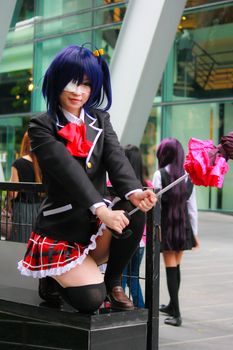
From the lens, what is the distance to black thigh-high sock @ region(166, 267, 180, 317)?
6386 millimetres

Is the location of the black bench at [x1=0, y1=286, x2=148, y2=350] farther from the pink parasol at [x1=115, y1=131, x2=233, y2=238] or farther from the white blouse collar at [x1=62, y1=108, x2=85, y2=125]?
the white blouse collar at [x1=62, y1=108, x2=85, y2=125]

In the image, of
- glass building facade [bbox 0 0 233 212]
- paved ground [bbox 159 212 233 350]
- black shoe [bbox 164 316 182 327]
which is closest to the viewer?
paved ground [bbox 159 212 233 350]

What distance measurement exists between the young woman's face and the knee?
92cm

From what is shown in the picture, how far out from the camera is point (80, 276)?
3.36 m

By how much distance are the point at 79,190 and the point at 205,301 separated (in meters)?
4.50

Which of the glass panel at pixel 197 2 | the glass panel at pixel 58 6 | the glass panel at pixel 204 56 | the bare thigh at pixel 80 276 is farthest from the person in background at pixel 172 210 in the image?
the glass panel at pixel 58 6

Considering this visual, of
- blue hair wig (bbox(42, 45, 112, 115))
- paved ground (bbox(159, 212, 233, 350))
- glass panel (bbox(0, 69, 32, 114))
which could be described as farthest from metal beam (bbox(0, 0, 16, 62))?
glass panel (bbox(0, 69, 32, 114))

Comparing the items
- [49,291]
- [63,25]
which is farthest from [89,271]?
[63,25]

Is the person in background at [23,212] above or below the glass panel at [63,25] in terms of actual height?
below

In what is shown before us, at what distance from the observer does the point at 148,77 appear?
35.4 ft

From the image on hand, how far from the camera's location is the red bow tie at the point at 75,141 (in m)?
3.43

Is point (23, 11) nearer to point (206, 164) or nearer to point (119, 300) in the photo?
point (119, 300)

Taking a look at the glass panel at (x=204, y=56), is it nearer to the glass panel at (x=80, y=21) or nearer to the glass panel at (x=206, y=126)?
the glass panel at (x=206, y=126)

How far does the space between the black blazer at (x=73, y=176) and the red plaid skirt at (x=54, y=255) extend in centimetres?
4
